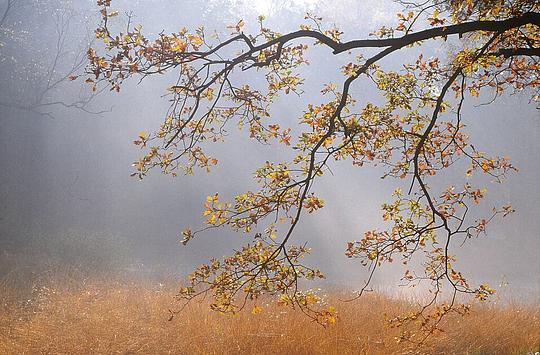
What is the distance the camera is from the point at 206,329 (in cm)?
723

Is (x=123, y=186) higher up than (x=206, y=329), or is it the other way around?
(x=123, y=186)

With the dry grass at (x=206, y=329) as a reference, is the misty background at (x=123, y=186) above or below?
above

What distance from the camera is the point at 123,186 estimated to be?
19.0 metres

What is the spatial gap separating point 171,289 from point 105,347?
3881mm

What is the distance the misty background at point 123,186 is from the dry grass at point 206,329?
3.19 meters

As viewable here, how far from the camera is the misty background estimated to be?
15203 mm

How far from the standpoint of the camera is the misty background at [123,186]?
1520 centimetres

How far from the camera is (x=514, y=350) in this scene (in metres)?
7.65

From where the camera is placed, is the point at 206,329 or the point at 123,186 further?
the point at 123,186

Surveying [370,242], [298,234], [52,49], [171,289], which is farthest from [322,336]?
[52,49]

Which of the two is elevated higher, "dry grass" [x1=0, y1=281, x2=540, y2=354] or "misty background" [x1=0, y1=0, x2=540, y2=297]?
"misty background" [x1=0, y1=0, x2=540, y2=297]

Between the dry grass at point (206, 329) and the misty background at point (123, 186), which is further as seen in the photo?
the misty background at point (123, 186)

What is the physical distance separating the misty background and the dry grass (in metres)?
3.19

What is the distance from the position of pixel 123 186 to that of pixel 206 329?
41.3ft
